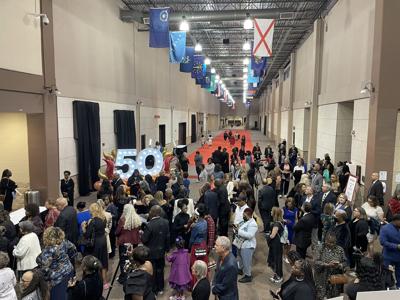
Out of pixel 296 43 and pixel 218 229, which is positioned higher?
pixel 296 43

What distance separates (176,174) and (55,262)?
549 cm

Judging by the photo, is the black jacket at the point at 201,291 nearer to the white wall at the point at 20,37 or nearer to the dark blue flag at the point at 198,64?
the white wall at the point at 20,37

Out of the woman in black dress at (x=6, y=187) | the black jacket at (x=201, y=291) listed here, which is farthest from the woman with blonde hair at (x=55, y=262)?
the woman in black dress at (x=6, y=187)

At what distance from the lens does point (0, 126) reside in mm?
10555

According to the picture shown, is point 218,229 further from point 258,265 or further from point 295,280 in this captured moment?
point 295,280

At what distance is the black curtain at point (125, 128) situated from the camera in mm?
14938

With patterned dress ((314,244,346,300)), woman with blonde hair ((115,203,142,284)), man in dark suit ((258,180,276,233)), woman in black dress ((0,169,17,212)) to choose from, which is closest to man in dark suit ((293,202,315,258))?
patterned dress ((314,244,346,300))

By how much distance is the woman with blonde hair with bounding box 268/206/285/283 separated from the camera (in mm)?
5711

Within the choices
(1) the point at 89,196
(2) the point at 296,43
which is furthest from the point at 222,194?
(2) the point at 296,43

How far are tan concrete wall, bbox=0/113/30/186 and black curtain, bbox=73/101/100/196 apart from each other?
1640 mm

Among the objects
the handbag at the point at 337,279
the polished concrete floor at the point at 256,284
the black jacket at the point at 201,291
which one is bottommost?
the polished concrete floor at the point at 256,284

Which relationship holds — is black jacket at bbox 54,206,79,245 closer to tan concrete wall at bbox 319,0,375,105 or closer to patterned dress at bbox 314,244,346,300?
patterned dress at bbox 314,244,346,300

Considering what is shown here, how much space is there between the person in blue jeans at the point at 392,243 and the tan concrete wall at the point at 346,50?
5590 mm

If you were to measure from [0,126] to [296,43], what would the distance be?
18683 millimetres
